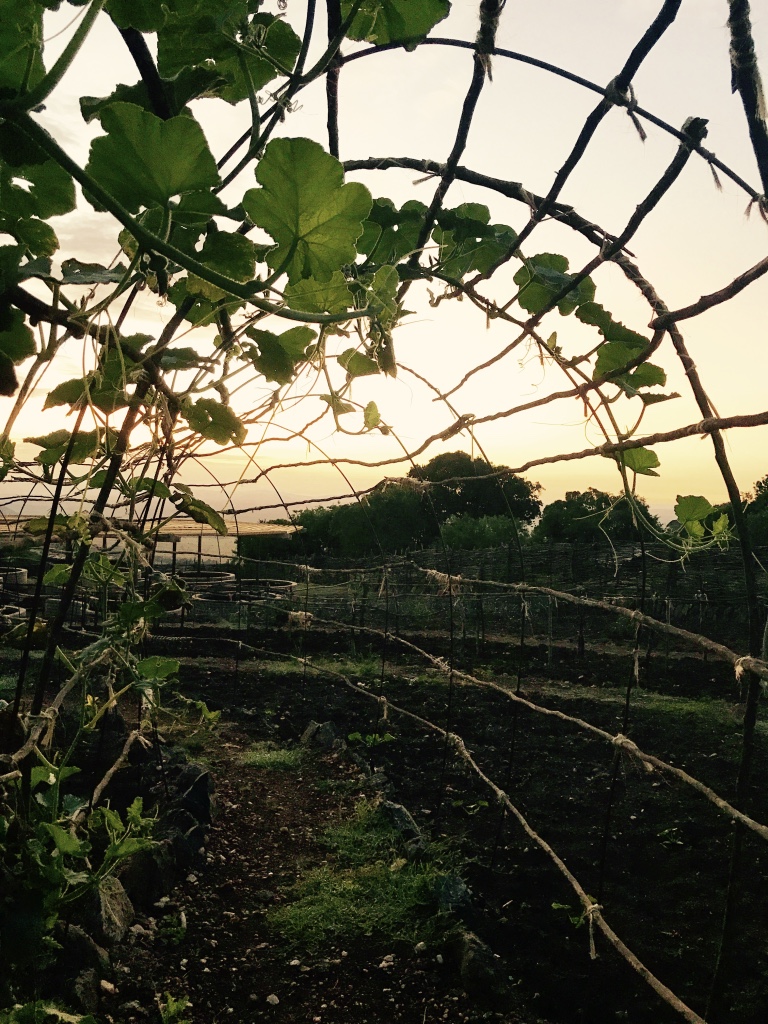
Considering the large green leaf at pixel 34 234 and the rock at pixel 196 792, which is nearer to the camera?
the large green leaf at pixel 34 234

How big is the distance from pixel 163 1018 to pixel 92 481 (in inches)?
55.3

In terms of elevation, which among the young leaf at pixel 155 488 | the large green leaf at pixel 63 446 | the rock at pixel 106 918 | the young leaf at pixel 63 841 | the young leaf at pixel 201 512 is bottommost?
the rock at pixel 106 918

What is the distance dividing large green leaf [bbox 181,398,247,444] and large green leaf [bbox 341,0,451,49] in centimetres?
50

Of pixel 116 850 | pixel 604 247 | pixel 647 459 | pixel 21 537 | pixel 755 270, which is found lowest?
pixel 116 850

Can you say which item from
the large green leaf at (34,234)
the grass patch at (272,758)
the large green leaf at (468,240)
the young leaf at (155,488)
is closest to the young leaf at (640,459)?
the large green leaf at (468,240)

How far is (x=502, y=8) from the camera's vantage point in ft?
2.93

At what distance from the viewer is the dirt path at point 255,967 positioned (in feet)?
6.44

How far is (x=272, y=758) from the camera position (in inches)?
163

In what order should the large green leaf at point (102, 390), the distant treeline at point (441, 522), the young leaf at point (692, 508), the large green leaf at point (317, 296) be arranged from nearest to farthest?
the large green leaf at point (317, 296) → the large green leaf at point (102, 390) → the young leaf at point (692, 508) → the distant treeline at point (441, 522)

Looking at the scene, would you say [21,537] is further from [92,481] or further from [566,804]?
[566,804]

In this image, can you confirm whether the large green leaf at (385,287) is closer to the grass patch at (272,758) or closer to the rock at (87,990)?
the rock at (87,990)

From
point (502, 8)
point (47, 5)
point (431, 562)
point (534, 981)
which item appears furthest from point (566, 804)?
point (431, 562)

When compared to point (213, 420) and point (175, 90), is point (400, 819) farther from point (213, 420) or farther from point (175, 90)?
point (175, 90)

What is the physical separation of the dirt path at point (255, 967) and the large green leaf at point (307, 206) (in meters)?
1.94
